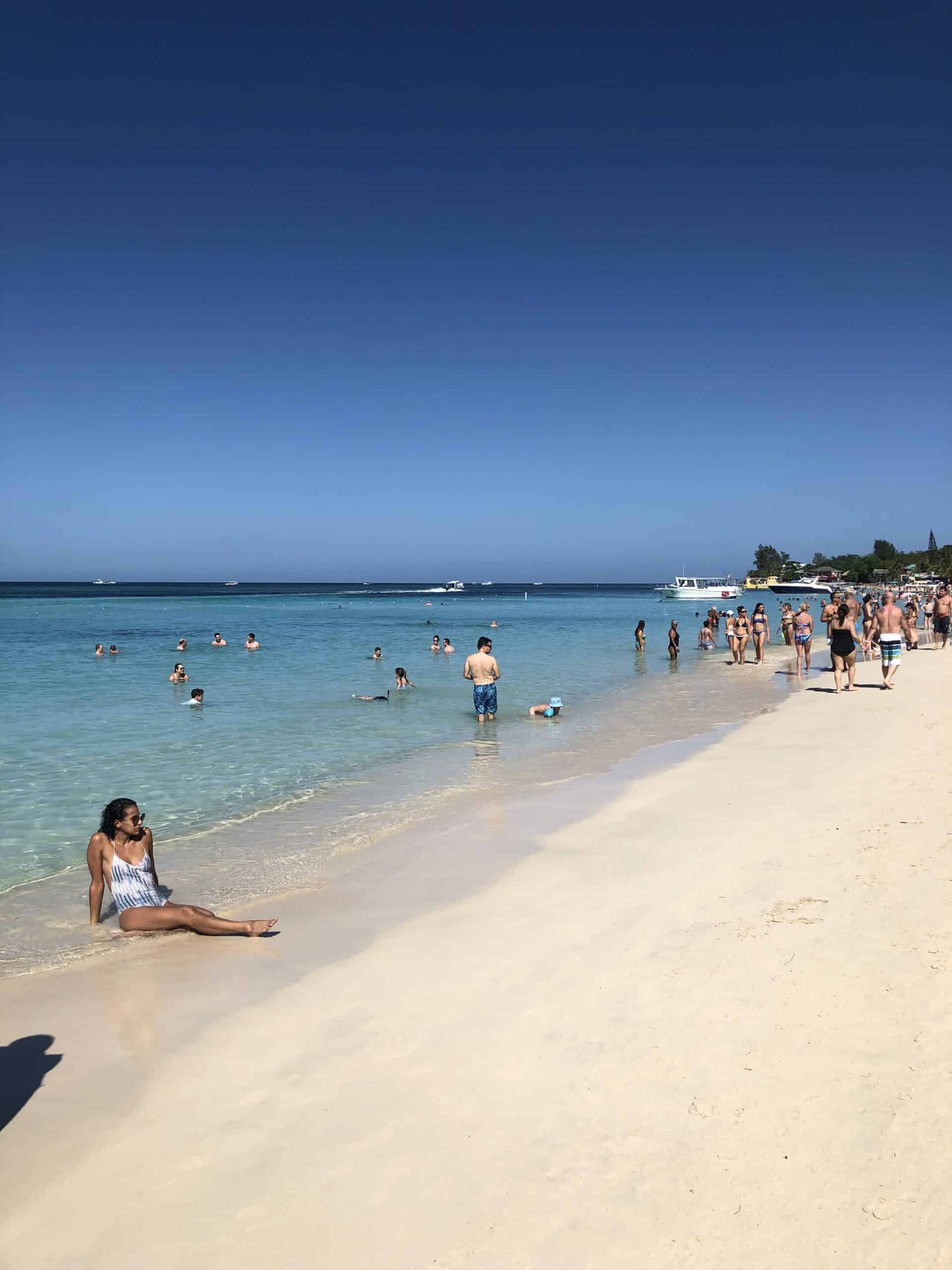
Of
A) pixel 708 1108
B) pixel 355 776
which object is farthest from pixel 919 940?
pixel 355 776

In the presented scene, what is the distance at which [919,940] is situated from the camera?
484cm

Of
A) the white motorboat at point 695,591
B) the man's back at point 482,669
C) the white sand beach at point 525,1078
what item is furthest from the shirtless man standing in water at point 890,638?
the white motorboat at point 695,591

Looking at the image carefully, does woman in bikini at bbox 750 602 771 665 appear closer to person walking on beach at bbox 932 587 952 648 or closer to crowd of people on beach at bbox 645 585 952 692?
crowd of people on beach at bbox 645 585 952 692

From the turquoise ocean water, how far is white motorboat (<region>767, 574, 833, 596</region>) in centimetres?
8477

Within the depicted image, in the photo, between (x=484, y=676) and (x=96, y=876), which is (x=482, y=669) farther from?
(x=96, y=876)

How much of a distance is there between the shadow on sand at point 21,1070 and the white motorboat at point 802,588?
362 ft

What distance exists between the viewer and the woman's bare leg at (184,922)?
19.6ft

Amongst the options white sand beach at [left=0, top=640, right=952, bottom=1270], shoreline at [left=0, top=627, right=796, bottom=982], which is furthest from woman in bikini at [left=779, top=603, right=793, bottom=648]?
white sand beach at [left=0, top=640, right=952, bottom=1270]

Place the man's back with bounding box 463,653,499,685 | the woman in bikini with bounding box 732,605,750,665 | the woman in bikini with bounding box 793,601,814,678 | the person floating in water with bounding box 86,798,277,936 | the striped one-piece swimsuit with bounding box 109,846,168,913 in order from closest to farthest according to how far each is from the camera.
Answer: the person floating in water with bounding box 86,798,277,936
the striped one-piece swimsuit with bounding box 109,846,168,913
the man's back with bounding box 463,653,499,685
the woman in bikini with bounding box 793,601,814,678
the woman in bikini with bounding box 732,605,750,665

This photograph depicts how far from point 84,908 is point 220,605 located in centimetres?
8883

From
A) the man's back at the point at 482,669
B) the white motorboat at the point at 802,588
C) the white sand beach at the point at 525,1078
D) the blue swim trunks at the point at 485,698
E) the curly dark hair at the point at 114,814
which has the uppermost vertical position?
the white motorboat at the point at 802,588

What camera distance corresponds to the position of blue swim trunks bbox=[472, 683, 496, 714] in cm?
1562

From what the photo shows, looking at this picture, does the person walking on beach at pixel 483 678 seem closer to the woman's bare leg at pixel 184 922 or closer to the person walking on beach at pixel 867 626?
the woman's bare leg at pixel 184 922

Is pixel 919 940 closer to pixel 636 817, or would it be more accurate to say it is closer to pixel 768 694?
pixel 636 817
